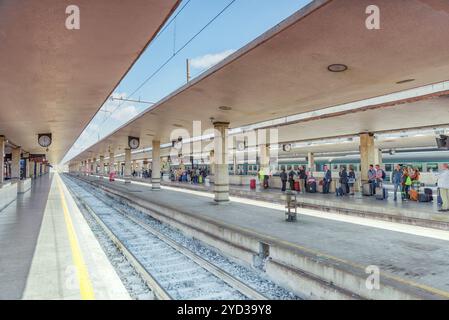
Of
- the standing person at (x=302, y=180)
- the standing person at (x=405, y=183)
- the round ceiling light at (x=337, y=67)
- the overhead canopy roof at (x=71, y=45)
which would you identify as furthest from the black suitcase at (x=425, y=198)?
the overhead canopy roof at (x=71, y=45)

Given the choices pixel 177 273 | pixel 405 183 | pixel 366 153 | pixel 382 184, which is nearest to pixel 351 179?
pixel 382 184

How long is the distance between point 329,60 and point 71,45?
5399 millimetres

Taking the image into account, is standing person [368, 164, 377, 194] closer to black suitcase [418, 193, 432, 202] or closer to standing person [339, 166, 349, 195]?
standing person [339, 166, 349, 195]

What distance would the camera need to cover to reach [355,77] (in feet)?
27.2

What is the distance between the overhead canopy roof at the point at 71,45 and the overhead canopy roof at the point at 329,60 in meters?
2.24

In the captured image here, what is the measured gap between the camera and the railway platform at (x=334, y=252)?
202 inches

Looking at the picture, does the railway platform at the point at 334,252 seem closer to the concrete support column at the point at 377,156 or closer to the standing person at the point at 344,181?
the standing person at the point at 344,181

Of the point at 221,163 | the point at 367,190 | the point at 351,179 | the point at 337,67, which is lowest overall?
the point at 367,190

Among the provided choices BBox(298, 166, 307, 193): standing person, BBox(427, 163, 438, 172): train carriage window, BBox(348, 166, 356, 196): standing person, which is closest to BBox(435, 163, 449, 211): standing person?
BBox(348, 166, 356, 196): standing person

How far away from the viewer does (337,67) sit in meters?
7.50

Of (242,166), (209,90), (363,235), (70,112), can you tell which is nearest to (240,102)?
(209,90)

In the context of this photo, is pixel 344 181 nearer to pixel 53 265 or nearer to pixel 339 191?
pixel 339 191

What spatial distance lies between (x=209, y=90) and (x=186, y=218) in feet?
16.9
